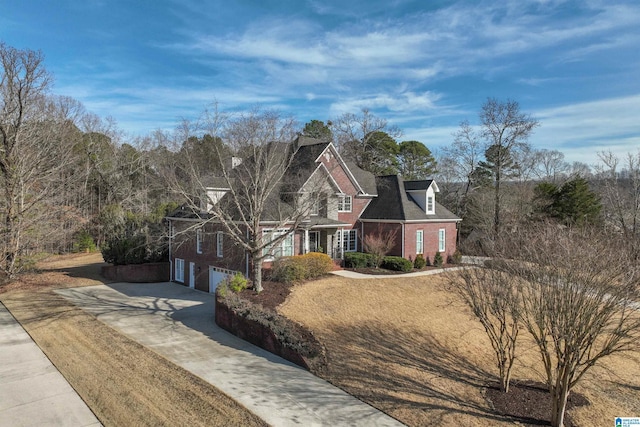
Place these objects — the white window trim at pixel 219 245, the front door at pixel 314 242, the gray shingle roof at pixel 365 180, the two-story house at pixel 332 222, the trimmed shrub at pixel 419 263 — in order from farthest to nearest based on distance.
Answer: the gray shingle roof at pixel 365 180, the trimmed shrub at pixel 419 263, the front door at pixel 314 242, the white window trim at pixel 219 245, the two-story house at pixel 332 222

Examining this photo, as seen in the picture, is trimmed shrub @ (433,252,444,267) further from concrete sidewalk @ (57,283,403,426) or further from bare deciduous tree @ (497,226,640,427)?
bare deciduous tree @ (497,226,640,427)

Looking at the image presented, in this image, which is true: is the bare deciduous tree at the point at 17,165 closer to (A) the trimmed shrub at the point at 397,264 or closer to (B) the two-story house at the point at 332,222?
(B) the two-story house at the point at 332,222

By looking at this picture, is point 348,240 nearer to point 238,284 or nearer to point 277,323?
point 238,284

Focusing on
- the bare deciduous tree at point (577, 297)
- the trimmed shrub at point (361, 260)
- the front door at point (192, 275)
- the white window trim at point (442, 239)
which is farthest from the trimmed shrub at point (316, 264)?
the bare deciduous tree at point (577, 297)

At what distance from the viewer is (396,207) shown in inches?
1109

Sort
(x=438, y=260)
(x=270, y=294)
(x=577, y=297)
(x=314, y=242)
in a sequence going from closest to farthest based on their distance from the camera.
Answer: (x=577, y=297)
(x=270, y=294)
(x=314, y=242)
(x=438, y=260)

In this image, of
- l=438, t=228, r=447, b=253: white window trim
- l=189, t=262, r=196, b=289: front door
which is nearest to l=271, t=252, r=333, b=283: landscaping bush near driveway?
l=189, t=262, r=196, b=289: front door

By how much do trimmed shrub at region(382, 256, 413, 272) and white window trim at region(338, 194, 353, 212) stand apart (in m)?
4.91

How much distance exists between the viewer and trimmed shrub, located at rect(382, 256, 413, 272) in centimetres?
2502

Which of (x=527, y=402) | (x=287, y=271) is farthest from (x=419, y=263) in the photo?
(x=527, y=402)

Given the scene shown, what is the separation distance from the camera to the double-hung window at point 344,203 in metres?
28.1

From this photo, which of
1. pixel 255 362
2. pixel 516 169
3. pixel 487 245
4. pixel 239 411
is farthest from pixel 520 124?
pixel 239 411

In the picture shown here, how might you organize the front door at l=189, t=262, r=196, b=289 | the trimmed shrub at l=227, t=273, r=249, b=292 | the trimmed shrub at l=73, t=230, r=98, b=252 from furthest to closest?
the trimmed shrub at l=73, t=230, r=98, b=252, the front door at l=189, t=262, r=196, b=289, the trimmed shrub at l=227, t=273, r=249, b=292

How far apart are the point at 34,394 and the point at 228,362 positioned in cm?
502
